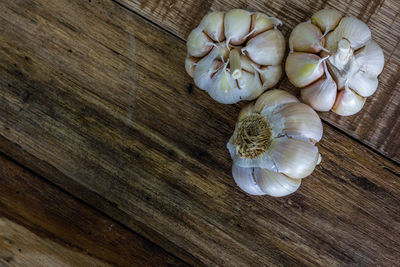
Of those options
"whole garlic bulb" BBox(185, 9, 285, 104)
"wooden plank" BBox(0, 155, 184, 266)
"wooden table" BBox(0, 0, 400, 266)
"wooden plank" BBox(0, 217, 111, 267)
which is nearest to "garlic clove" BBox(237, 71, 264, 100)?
"whole garlic bulb" BBox(185, 9, 285, 104)

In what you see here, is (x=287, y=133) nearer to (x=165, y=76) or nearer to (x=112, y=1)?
(x=165, y=76)

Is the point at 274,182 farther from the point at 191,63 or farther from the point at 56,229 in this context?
the point at 56,229

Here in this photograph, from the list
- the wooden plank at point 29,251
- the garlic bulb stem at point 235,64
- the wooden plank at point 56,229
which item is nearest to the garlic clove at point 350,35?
the garlic bulb stem at point 235,64

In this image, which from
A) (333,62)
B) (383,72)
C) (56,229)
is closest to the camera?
(333,62)

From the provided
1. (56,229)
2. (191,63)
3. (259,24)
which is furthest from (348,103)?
(56,229)

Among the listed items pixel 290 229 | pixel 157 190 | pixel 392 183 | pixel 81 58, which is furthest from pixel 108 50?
pixel 392 183

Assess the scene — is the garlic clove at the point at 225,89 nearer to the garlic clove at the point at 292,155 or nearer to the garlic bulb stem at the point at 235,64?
the garlic bulb stem at the point at 235,64
